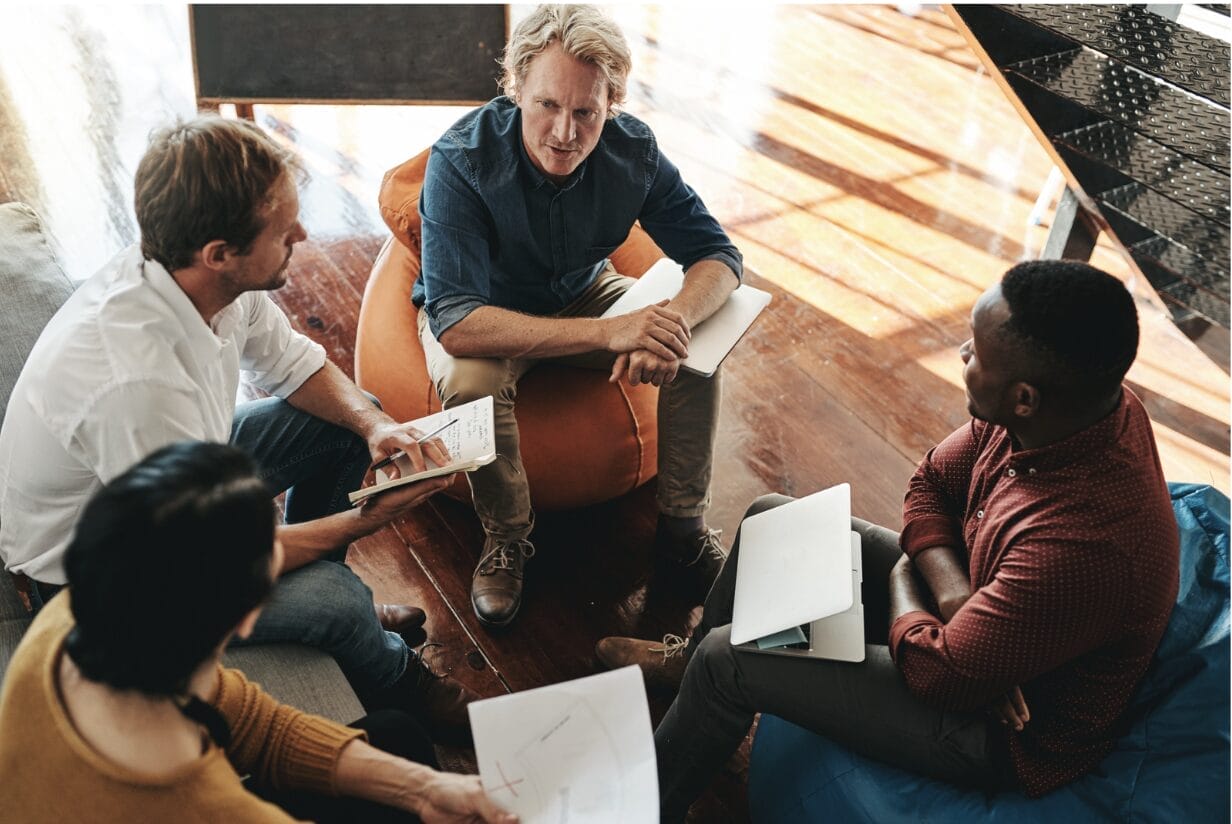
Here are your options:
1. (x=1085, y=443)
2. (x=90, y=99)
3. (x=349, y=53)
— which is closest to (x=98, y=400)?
(x=1085, y=443)

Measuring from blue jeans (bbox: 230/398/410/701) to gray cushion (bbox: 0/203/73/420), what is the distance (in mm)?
449

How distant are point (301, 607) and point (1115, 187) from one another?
5.88 ft

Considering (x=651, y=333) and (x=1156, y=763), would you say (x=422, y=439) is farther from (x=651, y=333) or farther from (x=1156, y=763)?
(x=1156, y=763)

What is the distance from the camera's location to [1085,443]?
1.48 metres

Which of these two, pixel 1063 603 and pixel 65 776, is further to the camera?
pixel 1063 603

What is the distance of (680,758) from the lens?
6.05ft

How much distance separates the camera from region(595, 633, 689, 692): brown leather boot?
2238 millimetres

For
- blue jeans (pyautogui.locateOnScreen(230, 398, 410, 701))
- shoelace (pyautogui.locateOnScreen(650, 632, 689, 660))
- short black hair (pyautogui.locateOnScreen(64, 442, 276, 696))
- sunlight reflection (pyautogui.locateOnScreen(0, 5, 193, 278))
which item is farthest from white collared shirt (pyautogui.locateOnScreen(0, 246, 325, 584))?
sunlight reflection (pyautogui.locateOnScreen(0, 5, 193, 278))

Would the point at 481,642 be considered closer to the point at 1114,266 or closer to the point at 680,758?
the point at 680,758

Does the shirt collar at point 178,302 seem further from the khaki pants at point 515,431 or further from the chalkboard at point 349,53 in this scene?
the chalkboard at point 349,53

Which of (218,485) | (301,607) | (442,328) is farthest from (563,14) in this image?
(218,485)

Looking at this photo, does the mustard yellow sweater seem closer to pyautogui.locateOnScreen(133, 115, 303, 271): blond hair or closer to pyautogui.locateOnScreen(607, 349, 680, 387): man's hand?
pyautogui.locateOnScreen(133, 115, 303, 271): blond hair

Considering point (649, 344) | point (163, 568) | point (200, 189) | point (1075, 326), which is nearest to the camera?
point (163, 568)

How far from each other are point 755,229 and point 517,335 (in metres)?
1.84
